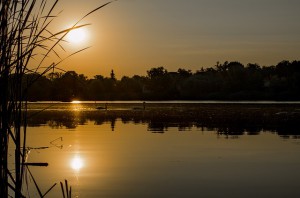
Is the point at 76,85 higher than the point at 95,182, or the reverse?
the point at 76,85

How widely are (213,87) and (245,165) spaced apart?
113999 millimetres

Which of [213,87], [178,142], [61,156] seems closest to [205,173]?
[61,156]

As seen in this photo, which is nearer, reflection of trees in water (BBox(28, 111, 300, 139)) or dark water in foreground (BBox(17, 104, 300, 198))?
dark water in foreground (BBox(17, 104, 300, 198))

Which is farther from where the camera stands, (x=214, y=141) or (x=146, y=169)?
(x=214, y=141)

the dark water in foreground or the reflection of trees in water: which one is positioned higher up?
the reflection of trees in water

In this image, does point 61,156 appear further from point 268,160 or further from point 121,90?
point 121,90

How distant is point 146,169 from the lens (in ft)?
40.9

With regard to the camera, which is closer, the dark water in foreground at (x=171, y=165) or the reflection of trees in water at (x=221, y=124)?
the dark water in foreground at (x=171, y=165)

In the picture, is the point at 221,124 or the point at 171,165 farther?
the point at 221,124

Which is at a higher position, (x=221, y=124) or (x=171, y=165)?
(x=221, y=124)

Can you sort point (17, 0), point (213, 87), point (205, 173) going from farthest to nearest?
point (213, 87), point (205, 173), point (17, 0)

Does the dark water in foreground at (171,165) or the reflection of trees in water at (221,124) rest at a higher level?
the reflection of trees in water at (221,124)

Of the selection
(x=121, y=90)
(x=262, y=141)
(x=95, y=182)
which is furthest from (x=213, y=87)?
(x=95, y=182)

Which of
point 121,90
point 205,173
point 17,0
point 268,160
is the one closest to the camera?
point 17,0
